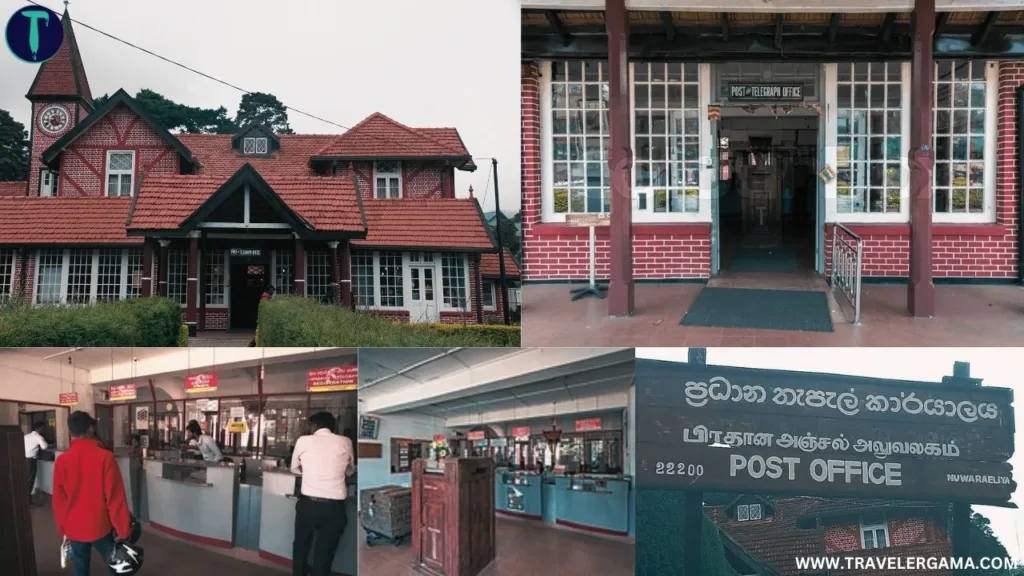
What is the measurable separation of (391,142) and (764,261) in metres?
4.62

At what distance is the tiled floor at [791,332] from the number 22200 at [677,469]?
70 cm

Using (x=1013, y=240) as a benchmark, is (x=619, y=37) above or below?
above

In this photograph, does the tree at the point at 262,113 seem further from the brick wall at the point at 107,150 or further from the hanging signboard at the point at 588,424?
the hanging signboard at the point at 588,424

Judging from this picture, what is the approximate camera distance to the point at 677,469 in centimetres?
487

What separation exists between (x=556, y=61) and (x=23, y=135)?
3.57 m

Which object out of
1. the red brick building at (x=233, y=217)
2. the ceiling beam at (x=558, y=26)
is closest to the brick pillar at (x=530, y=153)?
the ceiling beam at (x=558, y=26)

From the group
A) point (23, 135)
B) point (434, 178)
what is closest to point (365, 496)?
point (434, 178)

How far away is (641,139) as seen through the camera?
26.2 ft

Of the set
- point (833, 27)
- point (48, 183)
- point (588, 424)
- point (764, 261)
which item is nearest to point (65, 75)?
point (48, 183)

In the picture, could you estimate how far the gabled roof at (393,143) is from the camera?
483cm

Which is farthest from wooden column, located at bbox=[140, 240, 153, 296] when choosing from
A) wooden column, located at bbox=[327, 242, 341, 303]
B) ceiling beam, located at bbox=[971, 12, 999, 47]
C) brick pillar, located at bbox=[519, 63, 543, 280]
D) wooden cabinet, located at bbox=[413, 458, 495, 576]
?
ceiling beam, located at bbox=[971, 12, 999, 47]

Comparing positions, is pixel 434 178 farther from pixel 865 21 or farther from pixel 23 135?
pixel 865 21

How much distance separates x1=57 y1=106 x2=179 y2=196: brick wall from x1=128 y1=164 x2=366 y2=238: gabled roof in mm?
98

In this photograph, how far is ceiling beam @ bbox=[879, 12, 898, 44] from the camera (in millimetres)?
6898
